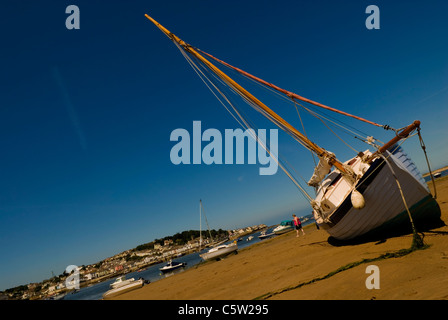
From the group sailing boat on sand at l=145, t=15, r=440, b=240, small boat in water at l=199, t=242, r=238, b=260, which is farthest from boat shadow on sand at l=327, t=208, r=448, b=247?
small boat in water at l=199, t=242, r=238, b=260

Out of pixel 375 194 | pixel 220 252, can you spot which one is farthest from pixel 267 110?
pixel 220 252

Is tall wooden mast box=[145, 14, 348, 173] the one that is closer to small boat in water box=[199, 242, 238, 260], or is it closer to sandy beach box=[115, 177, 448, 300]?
sandy beach box=[115, 177, 448, 300]

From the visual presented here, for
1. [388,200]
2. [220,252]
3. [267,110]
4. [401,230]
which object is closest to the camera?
[388,200]

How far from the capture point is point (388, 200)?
10.4 metres

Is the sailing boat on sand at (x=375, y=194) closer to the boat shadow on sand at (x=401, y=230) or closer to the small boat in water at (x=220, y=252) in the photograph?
the boat shadow on sand at (x=401, y=230)

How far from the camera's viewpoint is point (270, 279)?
10.6m

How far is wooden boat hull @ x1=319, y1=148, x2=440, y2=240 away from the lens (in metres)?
10.2

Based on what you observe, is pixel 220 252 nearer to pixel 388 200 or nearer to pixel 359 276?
pixel 388 200

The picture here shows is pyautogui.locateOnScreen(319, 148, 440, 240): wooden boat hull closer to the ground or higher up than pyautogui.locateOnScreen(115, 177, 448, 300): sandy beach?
higher up

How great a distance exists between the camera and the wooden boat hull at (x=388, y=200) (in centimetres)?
1017

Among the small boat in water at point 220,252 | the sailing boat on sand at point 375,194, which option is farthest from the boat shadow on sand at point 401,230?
the small boat in water at point 220,252
